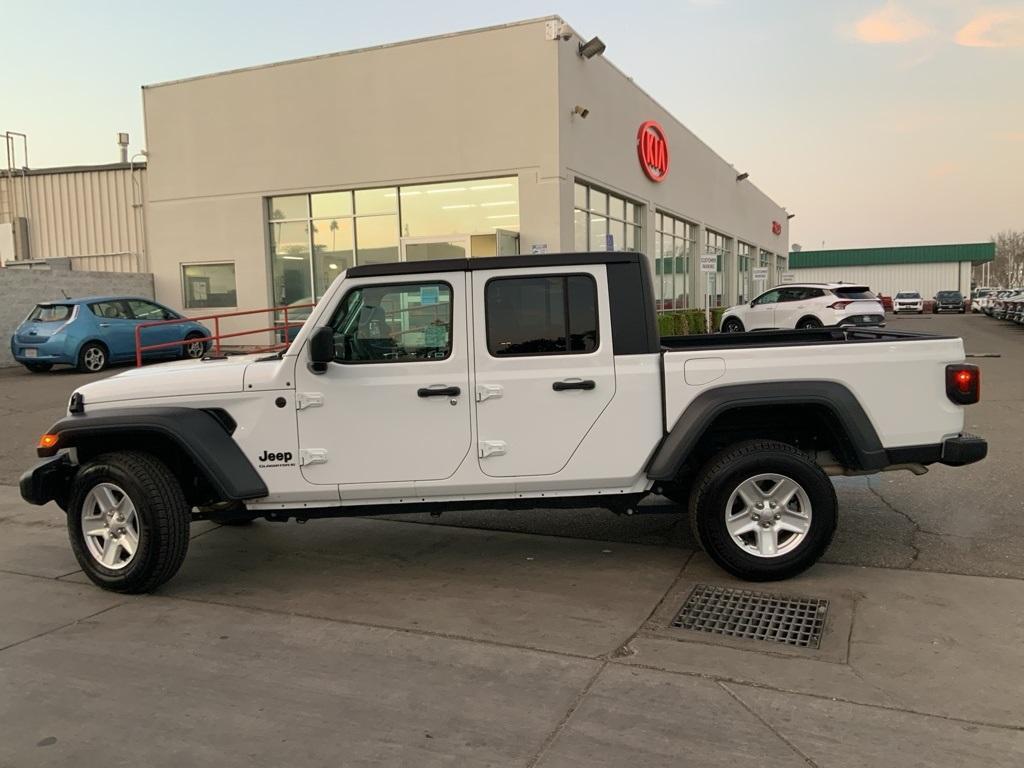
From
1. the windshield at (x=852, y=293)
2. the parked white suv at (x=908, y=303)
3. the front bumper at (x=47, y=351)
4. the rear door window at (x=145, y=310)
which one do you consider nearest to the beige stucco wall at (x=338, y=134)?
the rear door window at (x=145, y=310)

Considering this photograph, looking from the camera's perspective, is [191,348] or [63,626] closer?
[63,626]

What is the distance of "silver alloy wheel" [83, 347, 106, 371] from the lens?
53.0 feet

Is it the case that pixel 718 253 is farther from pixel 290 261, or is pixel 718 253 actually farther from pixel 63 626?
pixel 63 626

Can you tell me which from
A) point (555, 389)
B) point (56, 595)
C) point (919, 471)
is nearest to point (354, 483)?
point (555, 389)

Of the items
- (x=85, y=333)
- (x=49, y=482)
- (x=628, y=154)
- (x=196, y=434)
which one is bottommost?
(x=49, y=482)

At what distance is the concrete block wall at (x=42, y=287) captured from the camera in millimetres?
18188

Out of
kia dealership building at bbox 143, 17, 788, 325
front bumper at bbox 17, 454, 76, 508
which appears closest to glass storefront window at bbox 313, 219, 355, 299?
kia dealership building at bbox 143, 17, 788, 325

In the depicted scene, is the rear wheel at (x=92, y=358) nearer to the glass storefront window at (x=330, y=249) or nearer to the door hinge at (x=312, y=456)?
the glass storefront window at (x=330, y=249)

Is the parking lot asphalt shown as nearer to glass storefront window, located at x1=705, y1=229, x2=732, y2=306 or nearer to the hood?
the hood

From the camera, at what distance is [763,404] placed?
4.54 m

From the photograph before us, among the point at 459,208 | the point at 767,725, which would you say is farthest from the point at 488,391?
the point at 459,208

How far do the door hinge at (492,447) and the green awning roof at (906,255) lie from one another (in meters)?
74.4

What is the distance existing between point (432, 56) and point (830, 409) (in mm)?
15410

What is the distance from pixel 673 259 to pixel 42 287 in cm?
1769
